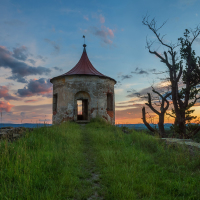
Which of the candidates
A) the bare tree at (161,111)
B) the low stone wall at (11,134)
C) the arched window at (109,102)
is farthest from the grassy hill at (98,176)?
the arched window at (109,102)

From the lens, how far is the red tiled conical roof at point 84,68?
14.4m

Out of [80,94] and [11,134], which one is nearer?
[11,134]

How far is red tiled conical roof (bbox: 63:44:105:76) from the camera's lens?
1443 centimetres

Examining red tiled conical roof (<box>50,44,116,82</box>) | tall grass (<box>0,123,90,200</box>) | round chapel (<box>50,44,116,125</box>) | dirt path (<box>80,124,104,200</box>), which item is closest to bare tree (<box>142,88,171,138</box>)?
round chapel (<box>50,44,116,125</box>)

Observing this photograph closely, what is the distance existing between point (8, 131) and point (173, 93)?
9.19 m

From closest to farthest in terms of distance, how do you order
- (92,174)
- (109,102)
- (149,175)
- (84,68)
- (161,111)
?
(149,175) → (92,174) → (161,111) → (84,68) → (109,102)

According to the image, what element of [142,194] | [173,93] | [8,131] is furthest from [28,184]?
[173,93]

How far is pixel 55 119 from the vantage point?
46.9 feet

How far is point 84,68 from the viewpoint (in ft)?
49.5

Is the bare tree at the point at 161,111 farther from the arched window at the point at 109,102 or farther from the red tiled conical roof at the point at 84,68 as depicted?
the red tiled conical roof at the point at 84,68

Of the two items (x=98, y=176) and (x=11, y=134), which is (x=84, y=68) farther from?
(x=98, y=176)

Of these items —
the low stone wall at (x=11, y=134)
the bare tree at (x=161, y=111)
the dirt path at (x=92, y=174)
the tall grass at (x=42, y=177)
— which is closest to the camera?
the tall grass at (x=42, y=177)

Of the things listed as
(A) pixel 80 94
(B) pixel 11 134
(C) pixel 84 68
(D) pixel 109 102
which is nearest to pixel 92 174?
(B) pixel 11 134

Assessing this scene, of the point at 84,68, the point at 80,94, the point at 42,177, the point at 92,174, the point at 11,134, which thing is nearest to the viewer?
the point at 42,177
